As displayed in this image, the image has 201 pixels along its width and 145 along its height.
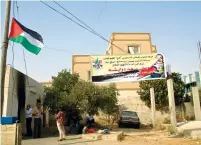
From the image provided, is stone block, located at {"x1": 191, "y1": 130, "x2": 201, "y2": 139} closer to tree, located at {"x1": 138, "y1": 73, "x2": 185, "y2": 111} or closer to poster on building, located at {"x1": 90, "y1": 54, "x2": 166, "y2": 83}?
poster on building, located at {"x1": 90, "y1": 54, "x2": 166, "y2": 83}

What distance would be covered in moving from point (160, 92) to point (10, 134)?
2019 cm

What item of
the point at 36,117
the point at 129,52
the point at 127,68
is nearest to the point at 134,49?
the point at 129,52

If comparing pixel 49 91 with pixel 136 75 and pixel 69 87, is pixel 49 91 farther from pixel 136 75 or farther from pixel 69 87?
pixel 136 75

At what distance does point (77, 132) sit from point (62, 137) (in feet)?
11.3

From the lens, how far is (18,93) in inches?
621

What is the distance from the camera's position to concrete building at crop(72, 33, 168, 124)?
29094mm

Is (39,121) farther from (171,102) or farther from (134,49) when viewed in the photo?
(134,49)

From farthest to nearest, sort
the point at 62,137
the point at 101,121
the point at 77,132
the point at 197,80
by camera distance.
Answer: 1. the point at 197,80
2. the point at 101,121
3. the point at 77,132
4. the point at 62,137

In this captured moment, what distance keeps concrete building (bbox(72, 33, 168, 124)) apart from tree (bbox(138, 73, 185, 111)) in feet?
2.43

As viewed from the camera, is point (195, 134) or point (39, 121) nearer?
point (195, 134)

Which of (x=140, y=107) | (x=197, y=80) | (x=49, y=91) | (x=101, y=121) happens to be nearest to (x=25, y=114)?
(x=49, y=91)

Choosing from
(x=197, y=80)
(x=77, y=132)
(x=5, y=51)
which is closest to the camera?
(x=5, y=51)

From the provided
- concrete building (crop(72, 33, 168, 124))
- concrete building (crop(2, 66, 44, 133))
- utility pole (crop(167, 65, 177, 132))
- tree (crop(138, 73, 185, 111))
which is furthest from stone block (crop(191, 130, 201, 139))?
concrete building (crop(72, 33, 168, 124))

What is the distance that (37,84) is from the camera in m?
20.0
